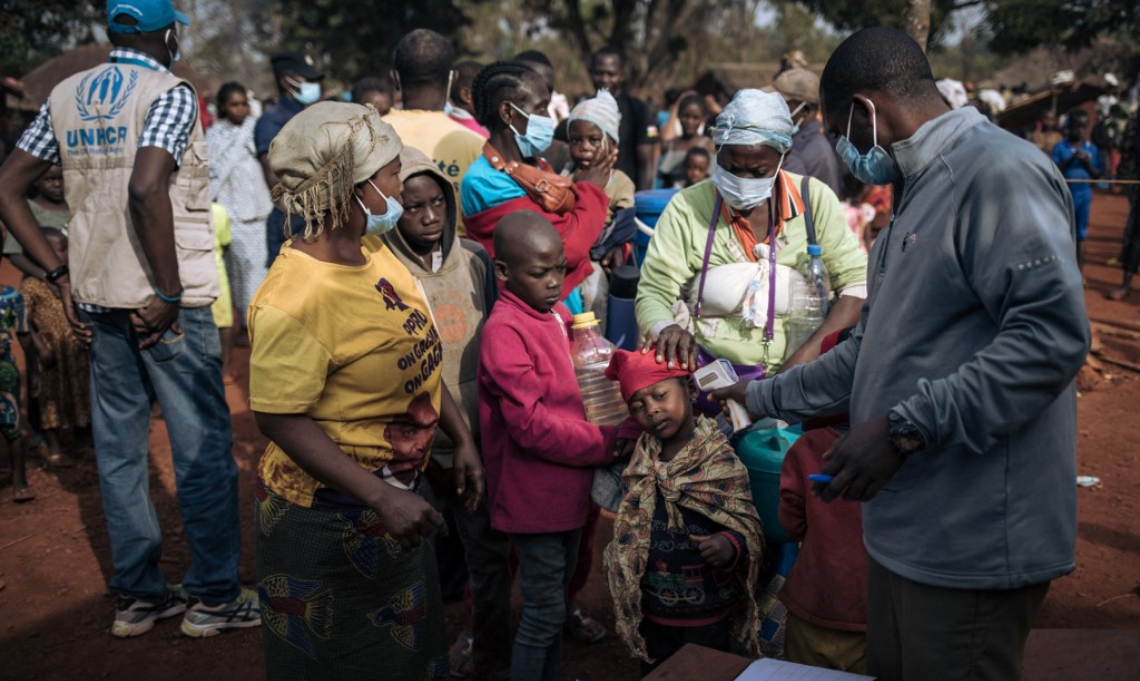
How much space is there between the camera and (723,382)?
2896 mm

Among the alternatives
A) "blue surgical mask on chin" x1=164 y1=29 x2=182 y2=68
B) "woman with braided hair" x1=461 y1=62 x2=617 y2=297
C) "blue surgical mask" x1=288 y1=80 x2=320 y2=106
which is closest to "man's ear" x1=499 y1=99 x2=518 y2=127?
"woman with braided hair" x1=461 y1=62 x2=617 y2=297

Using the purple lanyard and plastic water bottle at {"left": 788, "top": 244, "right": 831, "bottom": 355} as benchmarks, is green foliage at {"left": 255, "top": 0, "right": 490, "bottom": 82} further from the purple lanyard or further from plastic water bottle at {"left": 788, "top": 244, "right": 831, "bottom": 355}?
plastic water bottle at {"left": 788, "top": 244, "right": 831, "bottom": 355}

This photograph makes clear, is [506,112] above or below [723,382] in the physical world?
above

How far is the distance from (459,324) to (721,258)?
1065mm

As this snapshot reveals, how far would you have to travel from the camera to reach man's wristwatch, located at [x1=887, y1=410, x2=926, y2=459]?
6.00ft

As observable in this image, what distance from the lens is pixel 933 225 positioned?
194 cm

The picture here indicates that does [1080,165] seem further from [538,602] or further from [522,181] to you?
[538,602]

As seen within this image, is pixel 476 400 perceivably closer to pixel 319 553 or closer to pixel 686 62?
pixel 319 553

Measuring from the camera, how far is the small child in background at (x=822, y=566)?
2799mm

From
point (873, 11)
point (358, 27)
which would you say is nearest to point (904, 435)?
point (873, 11)

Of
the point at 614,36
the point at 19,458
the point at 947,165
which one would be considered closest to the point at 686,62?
the point at 614,36

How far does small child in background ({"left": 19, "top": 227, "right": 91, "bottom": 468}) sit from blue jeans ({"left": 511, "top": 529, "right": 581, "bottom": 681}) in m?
4.31

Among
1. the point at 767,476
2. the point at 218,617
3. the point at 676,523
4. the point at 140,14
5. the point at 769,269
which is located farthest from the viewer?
the point at 218,617

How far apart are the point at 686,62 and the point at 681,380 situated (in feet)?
121
